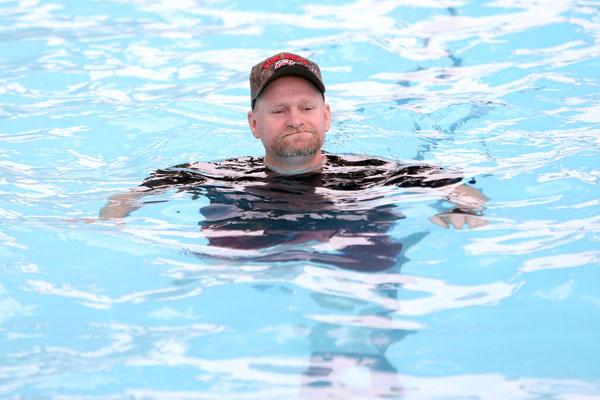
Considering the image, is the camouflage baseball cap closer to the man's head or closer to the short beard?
the man's head

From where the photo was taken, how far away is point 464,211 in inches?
171

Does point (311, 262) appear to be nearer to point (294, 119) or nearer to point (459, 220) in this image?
point (459, 220)

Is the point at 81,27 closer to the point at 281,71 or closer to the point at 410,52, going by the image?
the point at 410,52

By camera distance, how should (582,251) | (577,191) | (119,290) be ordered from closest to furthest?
(119,290), (582,251), (577,191)

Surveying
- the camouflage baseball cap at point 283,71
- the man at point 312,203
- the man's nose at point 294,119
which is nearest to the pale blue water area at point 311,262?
the man at point 312,203

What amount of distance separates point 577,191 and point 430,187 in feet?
3.33

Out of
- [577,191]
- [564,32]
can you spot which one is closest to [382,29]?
[564,32]

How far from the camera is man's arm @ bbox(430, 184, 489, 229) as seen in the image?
14.1 ft

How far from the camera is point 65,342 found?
3.42 meters

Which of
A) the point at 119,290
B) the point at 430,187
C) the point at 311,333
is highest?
the point at 430,187

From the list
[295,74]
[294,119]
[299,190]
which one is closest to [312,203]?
[299,190]

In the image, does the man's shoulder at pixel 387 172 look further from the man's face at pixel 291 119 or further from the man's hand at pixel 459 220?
the man's hand at pixel 459 220

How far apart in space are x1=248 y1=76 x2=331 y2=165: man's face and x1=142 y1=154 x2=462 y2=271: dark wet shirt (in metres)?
0.15

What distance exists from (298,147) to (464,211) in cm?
101
